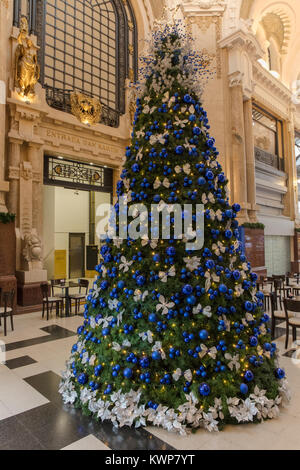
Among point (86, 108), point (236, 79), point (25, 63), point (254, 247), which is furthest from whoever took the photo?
point (236, 79)

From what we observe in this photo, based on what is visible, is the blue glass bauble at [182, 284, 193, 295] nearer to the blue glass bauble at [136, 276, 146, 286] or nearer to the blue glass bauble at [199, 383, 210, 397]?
the blue glass bauble at [136, 276, 146, 286]

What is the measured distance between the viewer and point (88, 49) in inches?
399

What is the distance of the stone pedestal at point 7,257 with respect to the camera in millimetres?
6324

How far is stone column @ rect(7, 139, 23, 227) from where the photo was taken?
24.6 ft

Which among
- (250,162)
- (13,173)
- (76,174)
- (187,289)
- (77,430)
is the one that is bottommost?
(77,430)

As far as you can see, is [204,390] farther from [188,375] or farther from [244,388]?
[244,388]

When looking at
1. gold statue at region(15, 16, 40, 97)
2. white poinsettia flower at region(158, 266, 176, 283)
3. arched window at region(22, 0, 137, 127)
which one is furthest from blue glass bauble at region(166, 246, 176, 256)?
arched window at region(22, 0, 137, 127)

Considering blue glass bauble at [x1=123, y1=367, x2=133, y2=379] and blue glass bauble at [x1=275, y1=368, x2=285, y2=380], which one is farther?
blue glass bauble at [x1=275, y1=368, x2=285, y2=380]

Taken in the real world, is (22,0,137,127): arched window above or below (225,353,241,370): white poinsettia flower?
above

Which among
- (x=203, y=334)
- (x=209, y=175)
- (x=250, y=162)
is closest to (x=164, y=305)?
(x=203, y=334)

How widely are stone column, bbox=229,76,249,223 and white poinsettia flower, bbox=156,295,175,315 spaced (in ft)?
33.5

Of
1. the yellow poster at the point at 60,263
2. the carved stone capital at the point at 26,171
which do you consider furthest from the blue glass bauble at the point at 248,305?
the yellow poster at the point at 60,263

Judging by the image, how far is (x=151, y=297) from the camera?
2.43 metres

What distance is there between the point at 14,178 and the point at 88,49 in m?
6.01
